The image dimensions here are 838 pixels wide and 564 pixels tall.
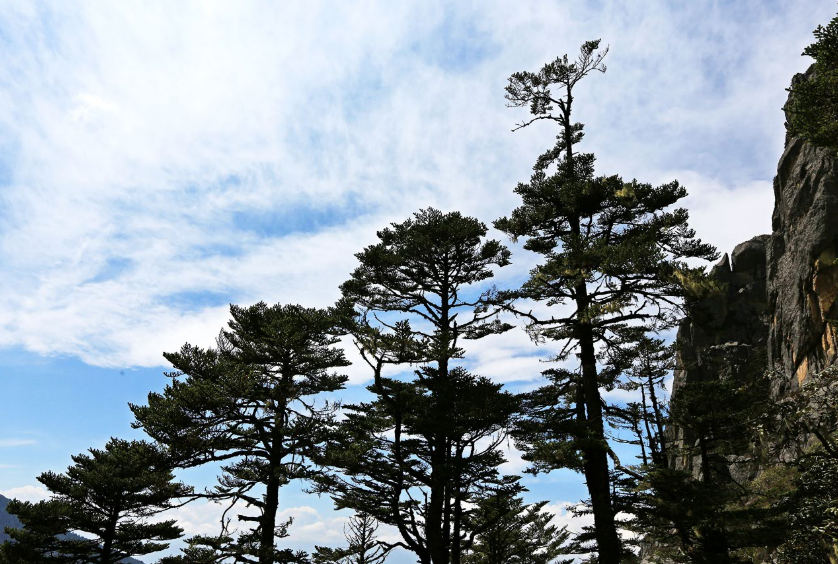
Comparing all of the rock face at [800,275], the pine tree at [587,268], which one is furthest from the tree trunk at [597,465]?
the rock face at [800,275]

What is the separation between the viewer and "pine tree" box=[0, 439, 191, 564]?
24.7 meters

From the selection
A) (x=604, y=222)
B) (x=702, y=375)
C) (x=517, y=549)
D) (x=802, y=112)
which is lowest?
(x=517, y=549)

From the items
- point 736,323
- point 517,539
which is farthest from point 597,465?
point 736,323

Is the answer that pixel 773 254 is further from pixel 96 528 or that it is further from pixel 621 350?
pixel 96 528

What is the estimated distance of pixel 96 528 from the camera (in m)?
26.3

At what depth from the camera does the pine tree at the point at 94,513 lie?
24.7 meters

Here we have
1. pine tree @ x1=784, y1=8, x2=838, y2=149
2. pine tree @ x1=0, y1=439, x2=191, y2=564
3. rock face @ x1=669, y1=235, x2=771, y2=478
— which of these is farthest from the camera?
rock face @ x1=669, y1=235, x2=771, y2=478

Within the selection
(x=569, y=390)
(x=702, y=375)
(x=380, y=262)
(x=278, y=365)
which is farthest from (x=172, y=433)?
(x=702, y=375)

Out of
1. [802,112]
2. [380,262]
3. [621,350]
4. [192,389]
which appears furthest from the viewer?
[380,262]

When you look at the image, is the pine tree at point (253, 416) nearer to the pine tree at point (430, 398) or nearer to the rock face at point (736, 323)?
the pine tree at point (430, 398)

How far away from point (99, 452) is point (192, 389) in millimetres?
16802

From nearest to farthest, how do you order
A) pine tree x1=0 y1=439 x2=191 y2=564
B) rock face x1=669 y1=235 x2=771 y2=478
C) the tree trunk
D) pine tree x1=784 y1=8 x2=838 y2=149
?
pine tree x1=784 y1=8 x2=838 y2=149 → the tree trunk → pine tree x1=0 y1=439 x2=191 y2=564 → rock face x1=669 y1=235 x2=771 y2=478

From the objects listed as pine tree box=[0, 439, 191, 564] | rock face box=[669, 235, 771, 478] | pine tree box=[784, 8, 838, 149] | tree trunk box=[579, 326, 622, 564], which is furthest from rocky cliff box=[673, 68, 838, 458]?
pine tree box=[0, 439, 191, 564]

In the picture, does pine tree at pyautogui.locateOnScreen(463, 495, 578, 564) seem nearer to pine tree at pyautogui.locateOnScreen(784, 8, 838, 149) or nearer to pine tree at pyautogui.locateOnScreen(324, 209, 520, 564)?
pine tree at pyautogui.locateOnScreen(324, 209, 520, 564)
